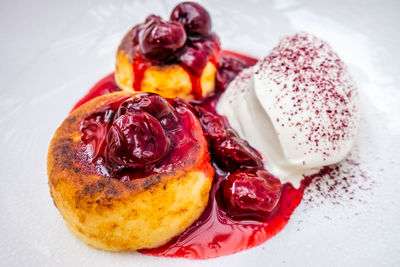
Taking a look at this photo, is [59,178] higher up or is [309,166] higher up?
[59,178]

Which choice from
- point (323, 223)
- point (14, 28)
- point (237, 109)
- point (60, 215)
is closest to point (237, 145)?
point (237, 109)

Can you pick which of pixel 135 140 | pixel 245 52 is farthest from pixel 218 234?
pixel 245 52

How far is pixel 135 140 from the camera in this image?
1.56 meters

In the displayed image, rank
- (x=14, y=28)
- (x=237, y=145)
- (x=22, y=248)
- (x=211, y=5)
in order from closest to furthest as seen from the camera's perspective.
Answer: (x=22, y=248) → (x=237, y=145) → (x=14, y=28) → (x=211, y=5)

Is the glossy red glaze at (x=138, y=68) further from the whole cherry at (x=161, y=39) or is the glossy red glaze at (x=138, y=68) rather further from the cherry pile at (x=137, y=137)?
the cherry pile at (x=137, y=137)

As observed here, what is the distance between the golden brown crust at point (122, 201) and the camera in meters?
1.62

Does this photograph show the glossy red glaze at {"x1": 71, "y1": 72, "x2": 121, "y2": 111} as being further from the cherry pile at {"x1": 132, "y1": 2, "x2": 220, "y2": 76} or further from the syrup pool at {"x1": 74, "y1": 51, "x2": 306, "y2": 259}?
the syrup pool at {"x1": 74, "y1": 51, "x2": 306, "y2": 259}

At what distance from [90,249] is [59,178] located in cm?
39

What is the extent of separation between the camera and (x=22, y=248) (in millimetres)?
1760

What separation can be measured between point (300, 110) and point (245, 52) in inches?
47.6

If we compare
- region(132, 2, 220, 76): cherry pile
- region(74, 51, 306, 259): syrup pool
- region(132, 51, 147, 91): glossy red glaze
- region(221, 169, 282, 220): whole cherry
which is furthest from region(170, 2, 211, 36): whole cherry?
region(221, 169, 282, 220): whole cherry

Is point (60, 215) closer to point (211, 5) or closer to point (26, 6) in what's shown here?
point (26, 6)

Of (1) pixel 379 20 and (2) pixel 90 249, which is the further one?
(1) pixel 379 20

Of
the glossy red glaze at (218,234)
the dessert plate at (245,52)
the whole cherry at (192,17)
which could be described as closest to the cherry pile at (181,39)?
the whole cherry at (192,17)
